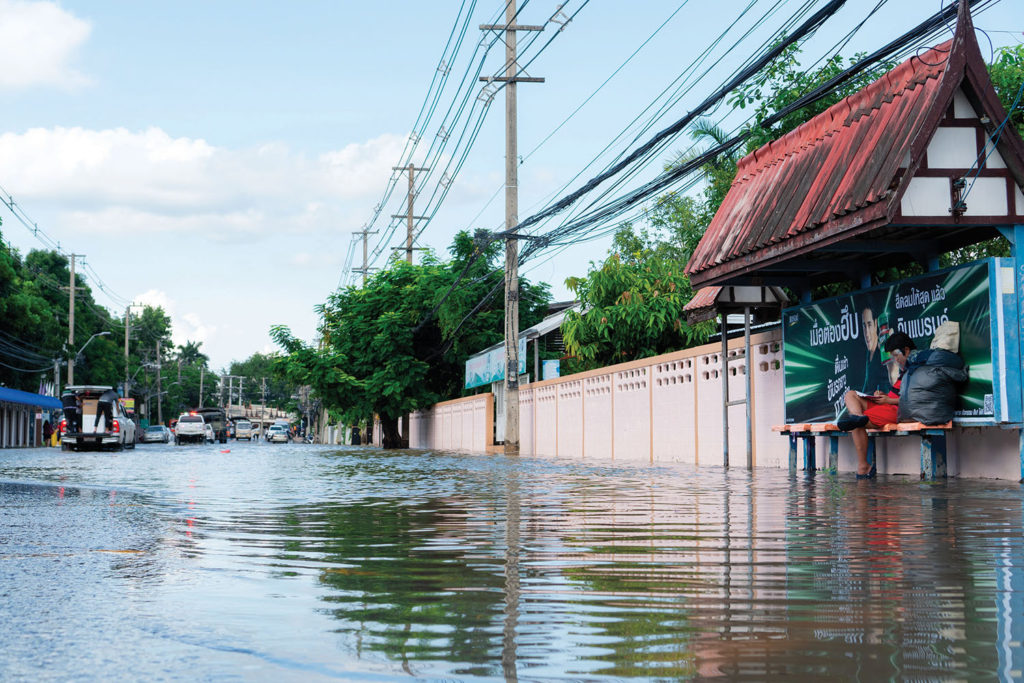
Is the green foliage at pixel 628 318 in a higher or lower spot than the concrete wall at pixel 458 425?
higher

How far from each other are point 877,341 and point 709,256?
2720mm

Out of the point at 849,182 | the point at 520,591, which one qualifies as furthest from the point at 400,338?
the point at 520,591

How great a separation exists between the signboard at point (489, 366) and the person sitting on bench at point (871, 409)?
18.9 m

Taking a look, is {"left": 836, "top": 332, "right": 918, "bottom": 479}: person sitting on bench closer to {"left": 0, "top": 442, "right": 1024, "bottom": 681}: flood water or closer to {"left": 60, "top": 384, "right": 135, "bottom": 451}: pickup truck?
{"left": 0, "top": 442, "right": 1024, "bottom": 681}: flood water

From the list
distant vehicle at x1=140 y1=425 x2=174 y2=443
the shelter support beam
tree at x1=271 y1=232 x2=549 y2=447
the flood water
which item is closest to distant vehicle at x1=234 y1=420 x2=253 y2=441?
distant vehicle at x1=140 y1=425 x2=174 y2=443

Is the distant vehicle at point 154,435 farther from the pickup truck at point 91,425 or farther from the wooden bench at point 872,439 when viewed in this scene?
the wooden bench at point 872,439

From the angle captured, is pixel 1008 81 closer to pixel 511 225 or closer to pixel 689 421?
pixel 689 421

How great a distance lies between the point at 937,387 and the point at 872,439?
2202mm

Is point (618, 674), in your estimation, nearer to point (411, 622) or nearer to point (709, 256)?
point (411, 622)

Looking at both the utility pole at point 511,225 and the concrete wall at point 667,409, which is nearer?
the concrete wall at point 667,409

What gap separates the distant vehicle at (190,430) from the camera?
66.6 meters

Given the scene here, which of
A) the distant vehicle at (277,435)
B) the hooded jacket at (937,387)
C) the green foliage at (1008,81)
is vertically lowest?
the distant vehicle at (277,435)

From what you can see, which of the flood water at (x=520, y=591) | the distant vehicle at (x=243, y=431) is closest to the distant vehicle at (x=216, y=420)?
the distant vehicle at (x=243, y=431)

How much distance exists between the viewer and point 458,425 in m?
44.6
